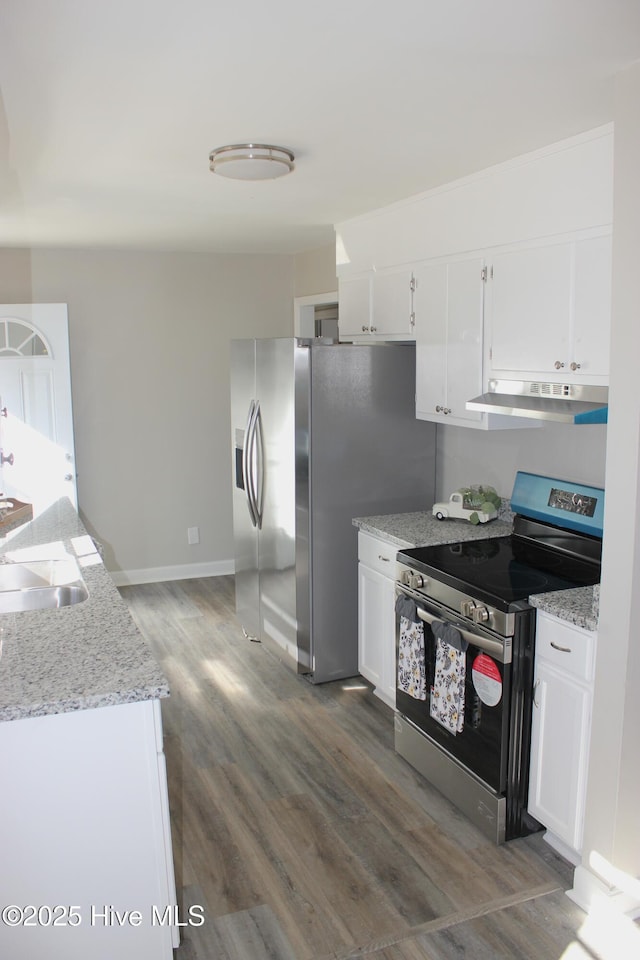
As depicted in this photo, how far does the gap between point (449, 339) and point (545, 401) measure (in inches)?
29.6

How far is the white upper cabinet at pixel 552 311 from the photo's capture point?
264 cm

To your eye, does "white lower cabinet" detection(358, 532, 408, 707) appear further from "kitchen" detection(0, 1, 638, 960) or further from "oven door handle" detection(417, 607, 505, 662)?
"kitchen" detection(0, 1, 638, 960)

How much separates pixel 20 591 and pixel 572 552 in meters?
2.11

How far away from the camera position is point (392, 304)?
3.96 meters

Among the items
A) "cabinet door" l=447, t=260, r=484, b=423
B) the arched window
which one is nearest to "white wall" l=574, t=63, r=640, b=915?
"cabinet door" l=447, t=260, r=484, b=423

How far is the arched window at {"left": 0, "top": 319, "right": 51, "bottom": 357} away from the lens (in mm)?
5152

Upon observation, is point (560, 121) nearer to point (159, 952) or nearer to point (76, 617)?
point (76, 617)

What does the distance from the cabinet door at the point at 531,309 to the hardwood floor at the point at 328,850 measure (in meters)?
1.73

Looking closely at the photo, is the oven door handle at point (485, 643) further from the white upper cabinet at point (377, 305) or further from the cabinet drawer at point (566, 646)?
the white upper cabinet at point (377, 305)

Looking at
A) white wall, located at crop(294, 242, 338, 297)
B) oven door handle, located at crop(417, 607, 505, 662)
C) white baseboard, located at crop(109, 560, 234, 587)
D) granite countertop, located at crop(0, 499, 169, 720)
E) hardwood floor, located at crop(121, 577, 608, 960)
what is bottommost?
hardwood floor, located at crop(121, 577, 608, 960)

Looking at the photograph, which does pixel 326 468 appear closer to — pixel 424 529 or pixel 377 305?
pixel 424 529

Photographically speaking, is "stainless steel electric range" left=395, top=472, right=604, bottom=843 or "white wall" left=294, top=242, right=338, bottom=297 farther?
"white wall" left=294, top=242, right=338, bottom=297

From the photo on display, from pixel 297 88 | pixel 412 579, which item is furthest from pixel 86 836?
pixel 297 88

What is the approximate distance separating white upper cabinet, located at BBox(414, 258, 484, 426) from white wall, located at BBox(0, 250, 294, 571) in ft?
8.00
